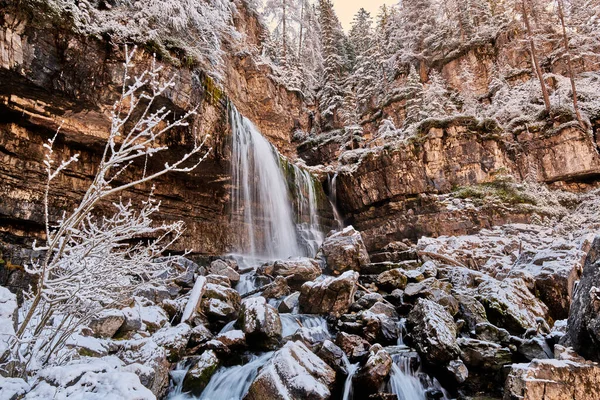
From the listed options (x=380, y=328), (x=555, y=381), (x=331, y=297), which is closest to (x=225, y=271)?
(x=331, y=297)

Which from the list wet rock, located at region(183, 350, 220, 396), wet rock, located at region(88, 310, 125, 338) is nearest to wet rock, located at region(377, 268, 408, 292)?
wet rock, located at region(183, 350, 220, 396)

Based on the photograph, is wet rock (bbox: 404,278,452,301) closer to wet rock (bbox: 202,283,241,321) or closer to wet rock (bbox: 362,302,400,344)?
wet rock (bbox: 362,302,400,344)

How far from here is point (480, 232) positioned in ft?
52.2

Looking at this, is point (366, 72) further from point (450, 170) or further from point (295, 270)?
point (295, 270)

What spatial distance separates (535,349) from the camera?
604 cm

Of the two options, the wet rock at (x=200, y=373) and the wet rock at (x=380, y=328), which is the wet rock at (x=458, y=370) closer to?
the wet rock at (x=380, y=328)

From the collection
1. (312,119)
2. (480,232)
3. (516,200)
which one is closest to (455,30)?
(312,119)

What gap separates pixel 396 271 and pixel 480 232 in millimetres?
8232

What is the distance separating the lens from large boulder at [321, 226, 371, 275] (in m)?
12.2

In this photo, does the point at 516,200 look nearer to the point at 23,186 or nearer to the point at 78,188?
the point at 78,188

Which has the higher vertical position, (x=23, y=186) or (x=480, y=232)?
(x=23, y=186)

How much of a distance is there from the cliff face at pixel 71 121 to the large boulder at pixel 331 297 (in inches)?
292

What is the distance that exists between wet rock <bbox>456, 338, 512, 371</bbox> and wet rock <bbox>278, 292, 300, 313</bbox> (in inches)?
167

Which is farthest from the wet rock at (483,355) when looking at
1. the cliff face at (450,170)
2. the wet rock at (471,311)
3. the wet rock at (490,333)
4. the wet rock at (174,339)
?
the cliff face at (450,170)
